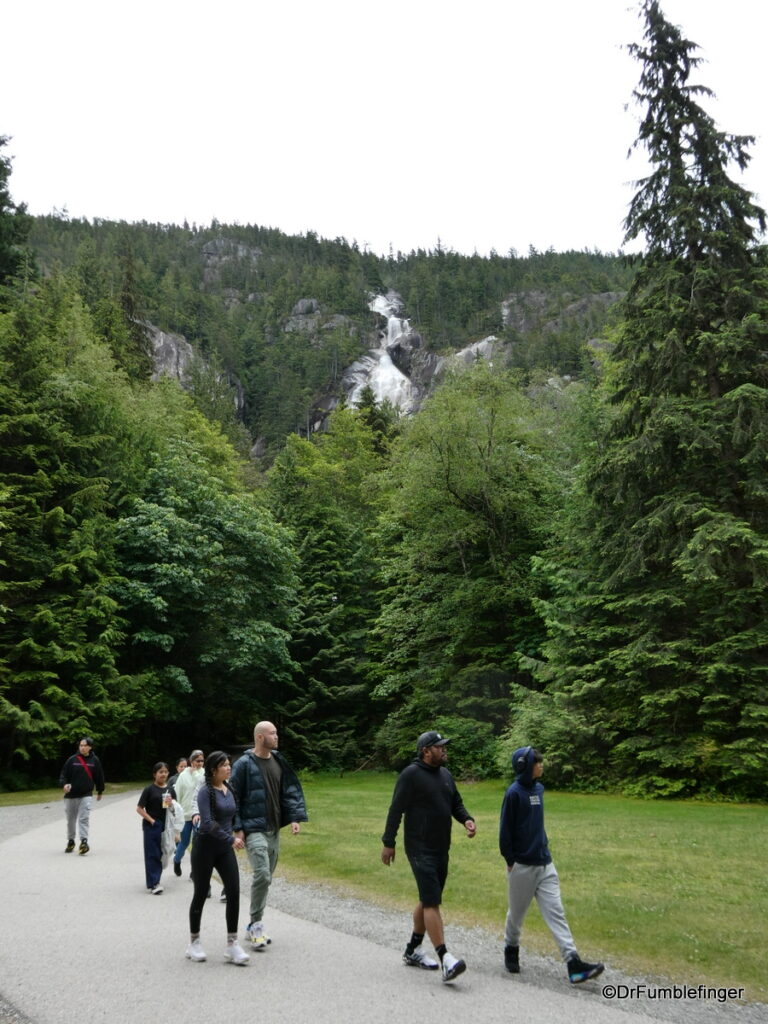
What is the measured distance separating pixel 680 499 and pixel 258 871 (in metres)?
15.7

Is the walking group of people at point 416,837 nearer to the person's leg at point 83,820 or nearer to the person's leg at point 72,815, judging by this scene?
the person's leg at point 83,820

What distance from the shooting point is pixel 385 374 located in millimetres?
133750

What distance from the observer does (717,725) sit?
18875 mm

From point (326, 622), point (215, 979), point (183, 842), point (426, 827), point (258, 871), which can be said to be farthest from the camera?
point (326, 622)

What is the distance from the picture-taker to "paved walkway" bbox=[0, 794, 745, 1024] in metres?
5.50

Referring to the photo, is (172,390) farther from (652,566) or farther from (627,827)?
(627,827)

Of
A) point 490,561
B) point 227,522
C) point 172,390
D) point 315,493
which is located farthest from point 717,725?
point 172,390

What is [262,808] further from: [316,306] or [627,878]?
[316,306]

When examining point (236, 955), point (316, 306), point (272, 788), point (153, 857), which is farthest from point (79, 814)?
point (316, 306)

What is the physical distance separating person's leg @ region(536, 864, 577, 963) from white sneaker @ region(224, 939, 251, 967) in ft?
8.39

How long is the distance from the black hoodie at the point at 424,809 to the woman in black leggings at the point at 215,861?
1467 mm

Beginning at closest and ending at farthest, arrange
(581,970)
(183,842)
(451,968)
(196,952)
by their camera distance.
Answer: (451,968) < (581,970) < (196,952) < (183,842)

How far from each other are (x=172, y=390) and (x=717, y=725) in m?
38.7

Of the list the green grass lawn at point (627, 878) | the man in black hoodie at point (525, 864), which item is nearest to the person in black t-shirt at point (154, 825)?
the green grass lawn at point (627, 878)
